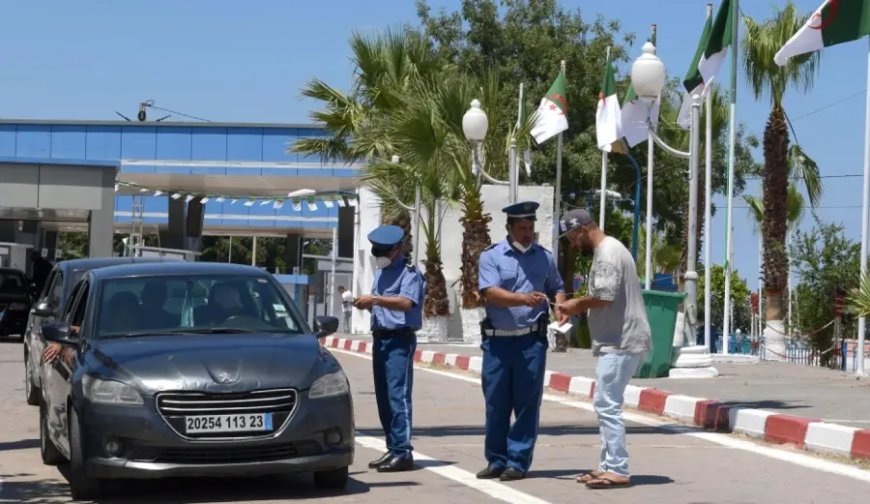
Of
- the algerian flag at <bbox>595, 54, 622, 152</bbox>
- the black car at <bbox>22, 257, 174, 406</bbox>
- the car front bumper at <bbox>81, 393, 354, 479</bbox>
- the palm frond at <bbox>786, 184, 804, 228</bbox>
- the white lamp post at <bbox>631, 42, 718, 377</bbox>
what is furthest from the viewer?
the palm frond at <bbox>786, 184, 804, 228</bbox>

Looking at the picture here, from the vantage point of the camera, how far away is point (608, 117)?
27766 millimetres

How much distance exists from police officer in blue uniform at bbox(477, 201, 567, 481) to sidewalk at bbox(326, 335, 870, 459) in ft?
10.1

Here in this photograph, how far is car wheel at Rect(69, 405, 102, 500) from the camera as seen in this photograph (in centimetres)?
876

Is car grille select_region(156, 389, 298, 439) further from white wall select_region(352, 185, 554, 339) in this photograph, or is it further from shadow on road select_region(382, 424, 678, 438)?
white wall select_region(352, 185, 554, 339)

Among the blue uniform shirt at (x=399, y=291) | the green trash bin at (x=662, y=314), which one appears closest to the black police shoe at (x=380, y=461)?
the blue uniform shirt at (x=399, y=291)

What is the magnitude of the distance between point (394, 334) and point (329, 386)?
4.38ft

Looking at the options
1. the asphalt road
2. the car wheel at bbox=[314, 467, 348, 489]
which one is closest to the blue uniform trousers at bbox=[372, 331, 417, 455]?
the asphalt road

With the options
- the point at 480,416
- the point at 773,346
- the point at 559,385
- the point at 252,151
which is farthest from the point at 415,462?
the point at 252,151

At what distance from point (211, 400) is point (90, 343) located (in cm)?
133

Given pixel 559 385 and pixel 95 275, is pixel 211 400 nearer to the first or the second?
pixel 95 275

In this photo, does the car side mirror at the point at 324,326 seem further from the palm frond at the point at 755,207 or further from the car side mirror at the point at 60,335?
the palm frond at the point at 755,207

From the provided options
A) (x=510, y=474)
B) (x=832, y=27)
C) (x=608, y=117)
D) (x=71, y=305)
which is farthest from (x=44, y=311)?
(x=608, y=117)

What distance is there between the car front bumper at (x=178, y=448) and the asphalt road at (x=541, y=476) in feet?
1.00

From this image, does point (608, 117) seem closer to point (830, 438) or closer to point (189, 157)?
point (830, 438)
